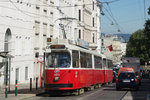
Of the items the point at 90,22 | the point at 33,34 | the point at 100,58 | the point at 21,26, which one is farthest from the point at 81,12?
the point at 100,58

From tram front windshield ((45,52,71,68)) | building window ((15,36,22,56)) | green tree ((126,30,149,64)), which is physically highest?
green tree ((126,30,149,64))

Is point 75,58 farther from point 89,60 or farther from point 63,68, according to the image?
point 89,60

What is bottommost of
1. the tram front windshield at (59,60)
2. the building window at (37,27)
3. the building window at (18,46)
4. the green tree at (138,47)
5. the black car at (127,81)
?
the black car at (127,81)

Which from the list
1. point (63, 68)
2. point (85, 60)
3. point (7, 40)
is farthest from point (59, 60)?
point (7, 40)

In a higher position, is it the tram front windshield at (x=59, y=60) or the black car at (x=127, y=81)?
the tram front windshield at (x=59, y=60)

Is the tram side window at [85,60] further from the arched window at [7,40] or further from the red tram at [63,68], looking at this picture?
the arched window at [7,40]

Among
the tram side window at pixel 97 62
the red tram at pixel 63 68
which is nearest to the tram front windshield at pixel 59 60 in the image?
the red tram at pixel 63 68

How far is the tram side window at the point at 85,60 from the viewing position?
73.9 ft

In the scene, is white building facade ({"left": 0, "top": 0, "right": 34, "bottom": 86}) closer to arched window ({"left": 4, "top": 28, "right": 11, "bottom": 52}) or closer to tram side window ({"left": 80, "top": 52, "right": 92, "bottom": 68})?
arched window ({"left": 4, "top": 28, "right": 11, "bottom": 52})

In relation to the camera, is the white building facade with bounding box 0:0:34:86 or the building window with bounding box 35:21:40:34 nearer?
the white building facade with bounding box 0:0:34:86

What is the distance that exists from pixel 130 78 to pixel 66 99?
878 centimetres

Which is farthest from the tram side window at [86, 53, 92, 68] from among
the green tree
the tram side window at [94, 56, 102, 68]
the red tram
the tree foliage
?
the green tree

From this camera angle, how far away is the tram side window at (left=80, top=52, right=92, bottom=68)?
22.5 m

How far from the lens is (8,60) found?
32844 mm
